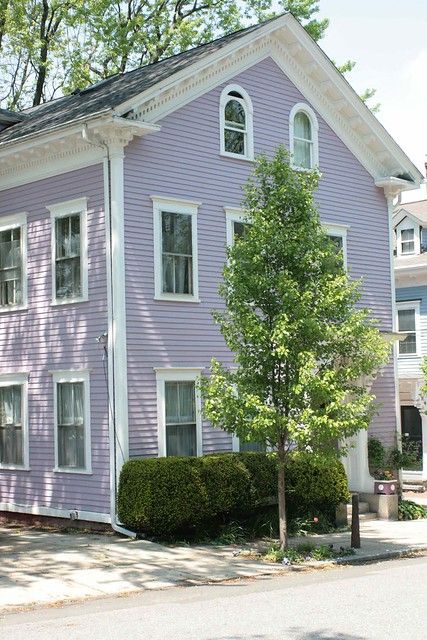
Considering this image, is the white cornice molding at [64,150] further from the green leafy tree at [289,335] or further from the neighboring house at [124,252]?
the green leafy tree at [289,335]

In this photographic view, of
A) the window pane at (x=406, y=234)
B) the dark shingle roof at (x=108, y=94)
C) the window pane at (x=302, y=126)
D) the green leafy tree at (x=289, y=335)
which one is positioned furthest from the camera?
the window pane at (x=406, y=234)

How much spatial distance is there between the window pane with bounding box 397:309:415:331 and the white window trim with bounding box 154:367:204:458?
1811cm

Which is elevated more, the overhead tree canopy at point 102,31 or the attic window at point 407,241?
the overhead tree canopy at point 102,31

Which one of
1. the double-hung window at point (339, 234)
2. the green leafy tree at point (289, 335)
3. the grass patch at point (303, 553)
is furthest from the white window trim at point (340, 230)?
the grass patch at point (303, 553)

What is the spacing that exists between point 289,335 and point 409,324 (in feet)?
70.1

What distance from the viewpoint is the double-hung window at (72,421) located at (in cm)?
1981

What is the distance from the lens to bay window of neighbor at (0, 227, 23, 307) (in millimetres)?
21719

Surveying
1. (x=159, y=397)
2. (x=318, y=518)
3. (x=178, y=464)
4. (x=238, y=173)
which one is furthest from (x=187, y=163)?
(x=318, y=518)

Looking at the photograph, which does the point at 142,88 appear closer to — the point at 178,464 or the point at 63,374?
the point at 63,374

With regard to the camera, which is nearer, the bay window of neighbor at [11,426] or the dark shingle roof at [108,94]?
the dark shingle roof at [108,94]

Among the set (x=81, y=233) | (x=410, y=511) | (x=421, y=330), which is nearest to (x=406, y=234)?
(x=421, y=330)

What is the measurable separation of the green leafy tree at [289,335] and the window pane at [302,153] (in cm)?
609

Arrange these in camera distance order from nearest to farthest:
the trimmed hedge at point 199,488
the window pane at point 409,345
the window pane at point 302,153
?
the trimmed hedge at point 199,488, the window pane at point 302,153, the window pane at point 409,345

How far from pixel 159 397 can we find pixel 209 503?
2444mm
